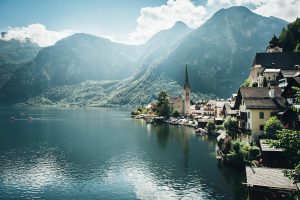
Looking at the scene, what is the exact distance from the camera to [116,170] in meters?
83.7

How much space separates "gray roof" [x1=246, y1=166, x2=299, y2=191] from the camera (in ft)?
167

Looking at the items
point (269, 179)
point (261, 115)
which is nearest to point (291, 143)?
point (269, 179)

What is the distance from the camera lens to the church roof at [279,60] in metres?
137

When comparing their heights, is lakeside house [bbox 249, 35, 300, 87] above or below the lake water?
above

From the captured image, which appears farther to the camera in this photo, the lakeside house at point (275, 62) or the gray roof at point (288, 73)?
the lakeside house at point (275, 62)

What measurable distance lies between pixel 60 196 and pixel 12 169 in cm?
2872

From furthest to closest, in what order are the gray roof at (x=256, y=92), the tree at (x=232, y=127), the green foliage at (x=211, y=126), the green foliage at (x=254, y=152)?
1. the green foliage at (x=211, y=126)
2. the tree at (x=232, y=127)
3. the gray roof at (x=256, y=92)
4. the green foliage at (x=254, y=152)

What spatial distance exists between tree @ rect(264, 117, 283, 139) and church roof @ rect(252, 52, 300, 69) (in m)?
71.2

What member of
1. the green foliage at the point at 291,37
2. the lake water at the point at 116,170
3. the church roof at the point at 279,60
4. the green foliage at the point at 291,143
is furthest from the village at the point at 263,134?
the green foliage at the point at 291,37

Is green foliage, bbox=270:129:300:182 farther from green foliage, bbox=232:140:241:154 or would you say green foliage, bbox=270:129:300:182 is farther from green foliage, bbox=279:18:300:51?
green foliage, bbox=279:18:300:51

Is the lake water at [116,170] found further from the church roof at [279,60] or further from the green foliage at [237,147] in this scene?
the church roof at [279,60]

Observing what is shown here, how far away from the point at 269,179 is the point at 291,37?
119 meters

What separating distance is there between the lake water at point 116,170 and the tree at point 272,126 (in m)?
11.4

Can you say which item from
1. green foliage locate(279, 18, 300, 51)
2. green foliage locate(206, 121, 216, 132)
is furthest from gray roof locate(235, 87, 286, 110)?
green foliage locate(279, 18, 300, 51)
